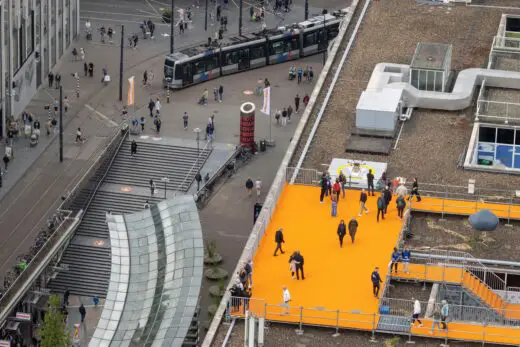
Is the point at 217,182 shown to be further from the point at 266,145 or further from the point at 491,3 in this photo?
the point at 491,3

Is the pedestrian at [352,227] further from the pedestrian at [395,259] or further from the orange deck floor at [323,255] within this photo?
the pedestrian at [395,259]

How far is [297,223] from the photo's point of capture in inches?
5733

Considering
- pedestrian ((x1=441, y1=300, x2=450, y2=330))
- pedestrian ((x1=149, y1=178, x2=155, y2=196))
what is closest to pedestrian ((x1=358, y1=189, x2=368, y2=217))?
pedestrian ((x1=441, y1=300, x2=450, y2=330))

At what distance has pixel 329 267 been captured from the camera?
140m

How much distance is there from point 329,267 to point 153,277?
1353 cm

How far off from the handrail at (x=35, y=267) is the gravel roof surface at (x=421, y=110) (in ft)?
71.1

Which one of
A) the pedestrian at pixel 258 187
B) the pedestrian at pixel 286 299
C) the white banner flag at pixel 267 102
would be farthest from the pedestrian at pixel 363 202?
the white banner flag at pixel 267 102

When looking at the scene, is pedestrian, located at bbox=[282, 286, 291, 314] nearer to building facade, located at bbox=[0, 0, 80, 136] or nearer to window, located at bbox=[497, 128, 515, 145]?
window, located at bbox=[497, 128, 515, 145]

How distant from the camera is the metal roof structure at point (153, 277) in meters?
141

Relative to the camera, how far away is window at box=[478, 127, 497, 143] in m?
160

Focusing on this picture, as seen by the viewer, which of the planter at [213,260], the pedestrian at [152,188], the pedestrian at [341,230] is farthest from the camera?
the pedestrian at [152,188]

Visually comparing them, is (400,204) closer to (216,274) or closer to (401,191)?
(401,191)

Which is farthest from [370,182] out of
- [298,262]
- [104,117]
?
[104,117]

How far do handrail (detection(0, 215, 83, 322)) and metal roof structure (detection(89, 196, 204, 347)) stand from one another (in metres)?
12.3
